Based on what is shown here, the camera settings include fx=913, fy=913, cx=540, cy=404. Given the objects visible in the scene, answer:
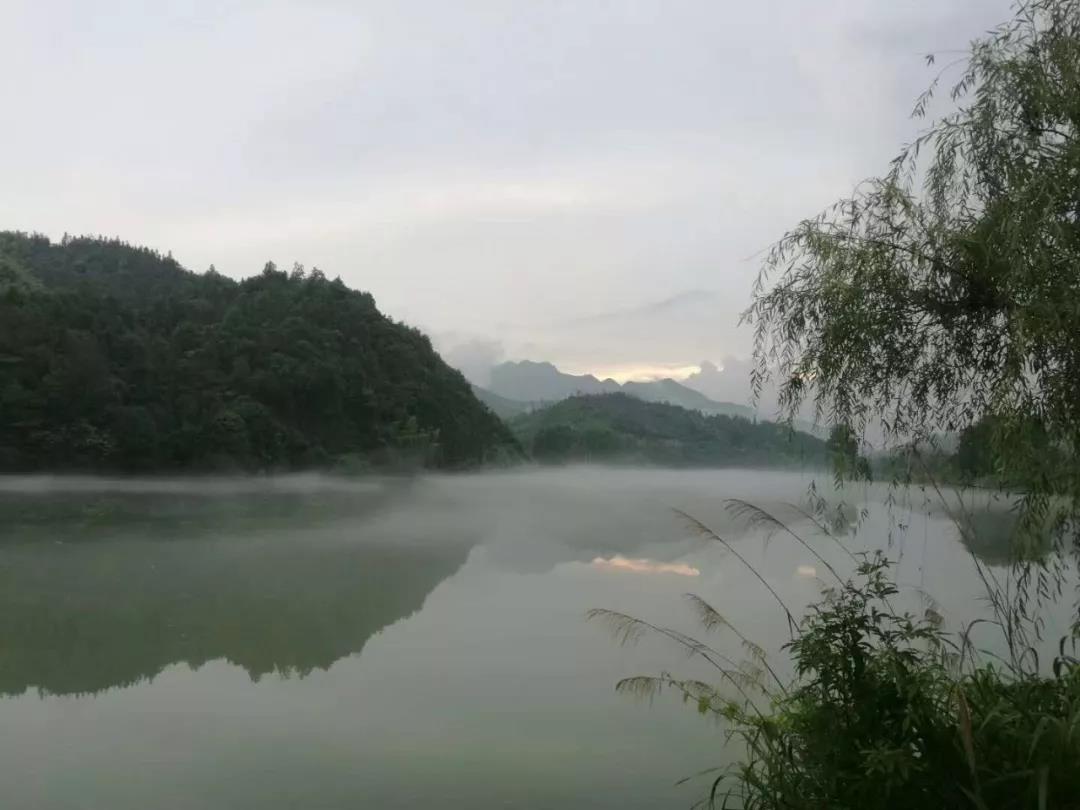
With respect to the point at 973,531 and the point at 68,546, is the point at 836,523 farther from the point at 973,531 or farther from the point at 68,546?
the point at 68,546

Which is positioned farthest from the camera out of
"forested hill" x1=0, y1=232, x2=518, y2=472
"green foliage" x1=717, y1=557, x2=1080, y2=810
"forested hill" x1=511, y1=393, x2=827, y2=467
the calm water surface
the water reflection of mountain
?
"forested hill" x1=511, y1=393, x2=827, y2=467

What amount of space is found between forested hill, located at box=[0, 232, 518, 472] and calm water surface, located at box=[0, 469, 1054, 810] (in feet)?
19.6

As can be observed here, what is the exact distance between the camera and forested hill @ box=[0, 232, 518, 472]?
82.6 feet

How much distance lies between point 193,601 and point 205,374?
19.2 meters

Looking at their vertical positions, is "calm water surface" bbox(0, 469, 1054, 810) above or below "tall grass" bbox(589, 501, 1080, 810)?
below

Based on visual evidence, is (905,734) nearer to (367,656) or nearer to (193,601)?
(367,656)

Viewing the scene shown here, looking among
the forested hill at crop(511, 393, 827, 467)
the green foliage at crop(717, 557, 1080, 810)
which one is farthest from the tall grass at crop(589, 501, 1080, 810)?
the forested hill at crop(511, 393, 827, 467)

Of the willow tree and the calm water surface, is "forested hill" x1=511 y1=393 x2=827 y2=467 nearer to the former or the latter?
the calm water surface

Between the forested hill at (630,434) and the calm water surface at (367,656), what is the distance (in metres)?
11.0

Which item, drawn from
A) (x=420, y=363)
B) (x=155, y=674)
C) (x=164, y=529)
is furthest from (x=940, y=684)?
(x=420, y=363)

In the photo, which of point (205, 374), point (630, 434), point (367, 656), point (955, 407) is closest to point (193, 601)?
point (367, 656)

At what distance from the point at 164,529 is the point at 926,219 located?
19.2m

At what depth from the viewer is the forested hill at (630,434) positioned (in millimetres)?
30484

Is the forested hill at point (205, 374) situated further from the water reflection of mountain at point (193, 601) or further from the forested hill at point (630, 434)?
the water reflection of mountain at point (193, 601)
